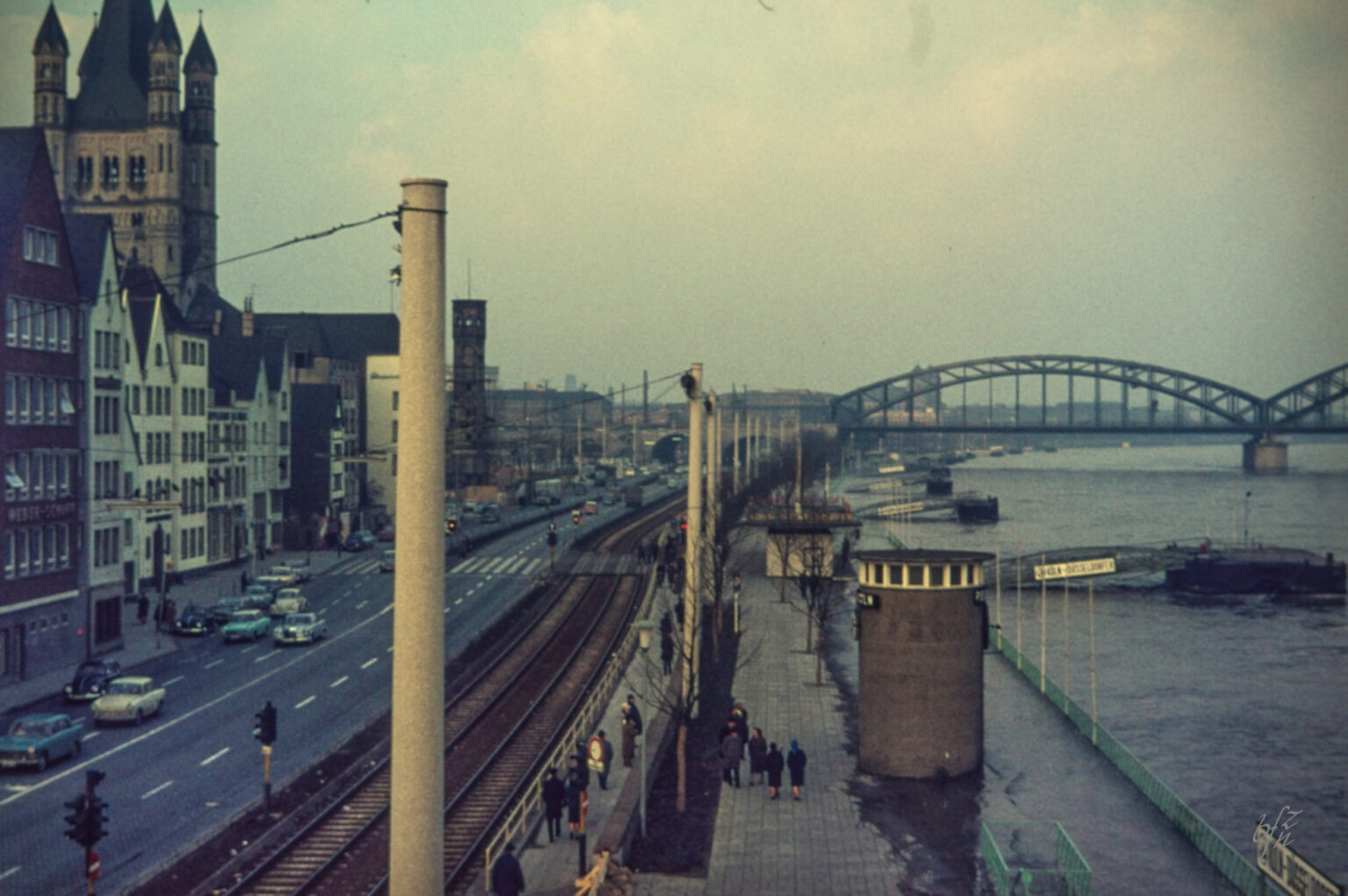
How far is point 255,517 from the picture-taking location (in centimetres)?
8731

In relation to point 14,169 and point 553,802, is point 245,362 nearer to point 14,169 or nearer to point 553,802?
point 14,169

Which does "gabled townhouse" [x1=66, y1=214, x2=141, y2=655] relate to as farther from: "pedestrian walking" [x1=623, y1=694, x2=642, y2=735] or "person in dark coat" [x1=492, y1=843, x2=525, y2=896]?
"person in dark coat" [x1=492, y1=843, x2=525, y2=896]

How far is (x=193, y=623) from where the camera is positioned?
55.4 metres

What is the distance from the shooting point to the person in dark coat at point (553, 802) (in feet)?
83.2

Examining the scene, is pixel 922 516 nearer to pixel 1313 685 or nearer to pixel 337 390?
pixel 337 390

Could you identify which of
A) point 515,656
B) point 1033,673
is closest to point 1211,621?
point 1033,673

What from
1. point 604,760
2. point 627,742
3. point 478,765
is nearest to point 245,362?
point 478,765

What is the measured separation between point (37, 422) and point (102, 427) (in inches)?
275

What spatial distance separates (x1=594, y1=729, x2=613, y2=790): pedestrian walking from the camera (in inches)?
1138

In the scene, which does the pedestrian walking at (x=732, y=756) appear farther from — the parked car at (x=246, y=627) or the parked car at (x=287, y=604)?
the parked car at (x=287, y=604)

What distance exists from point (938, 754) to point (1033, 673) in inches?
638

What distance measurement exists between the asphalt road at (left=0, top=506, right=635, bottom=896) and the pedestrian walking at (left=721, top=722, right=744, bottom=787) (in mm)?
9638

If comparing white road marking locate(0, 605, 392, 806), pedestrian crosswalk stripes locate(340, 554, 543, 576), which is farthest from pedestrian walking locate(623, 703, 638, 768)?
pedestrian crosswalk stripes locate(340, 554, 543, 576)

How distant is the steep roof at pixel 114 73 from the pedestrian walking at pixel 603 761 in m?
136
